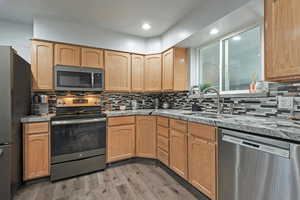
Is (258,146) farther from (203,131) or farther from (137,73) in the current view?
(137,73)

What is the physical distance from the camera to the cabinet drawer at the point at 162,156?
231 cm

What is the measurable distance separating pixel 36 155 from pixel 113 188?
1134mm

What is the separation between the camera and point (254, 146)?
118 centimetres

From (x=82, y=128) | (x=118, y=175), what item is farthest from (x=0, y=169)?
(x=118, y=175)

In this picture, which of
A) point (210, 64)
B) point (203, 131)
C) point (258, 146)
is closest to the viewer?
point (258, 146)

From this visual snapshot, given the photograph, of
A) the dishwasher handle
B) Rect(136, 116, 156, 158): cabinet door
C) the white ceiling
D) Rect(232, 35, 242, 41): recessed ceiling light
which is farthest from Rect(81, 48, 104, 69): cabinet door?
the dishwasher handle

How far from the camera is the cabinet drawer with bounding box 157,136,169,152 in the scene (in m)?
2.33

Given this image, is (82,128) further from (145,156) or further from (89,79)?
(145,156)

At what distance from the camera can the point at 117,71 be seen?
2.88m

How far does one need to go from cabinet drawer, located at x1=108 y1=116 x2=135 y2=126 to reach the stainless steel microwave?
0.61 metres

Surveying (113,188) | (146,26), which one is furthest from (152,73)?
(113,188)

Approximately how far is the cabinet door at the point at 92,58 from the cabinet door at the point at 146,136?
120 cm

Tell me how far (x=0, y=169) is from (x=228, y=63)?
322cm

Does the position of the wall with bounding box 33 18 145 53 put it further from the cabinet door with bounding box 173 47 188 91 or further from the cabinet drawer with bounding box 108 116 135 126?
the cabinet drawer with bounding box 108 116 135 126
